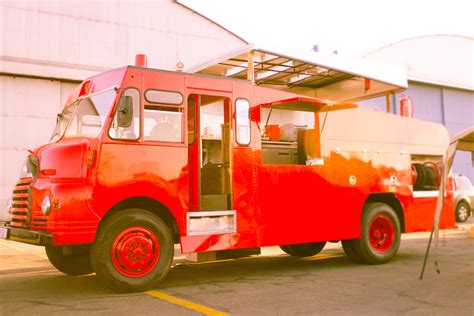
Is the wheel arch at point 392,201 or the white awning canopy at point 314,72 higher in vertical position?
the white awning canopy at point 314,72

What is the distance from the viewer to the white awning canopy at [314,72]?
29.2 ft

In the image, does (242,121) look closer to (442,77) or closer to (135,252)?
(135,252)

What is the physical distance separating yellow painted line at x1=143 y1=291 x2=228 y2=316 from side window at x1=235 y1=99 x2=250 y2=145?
8.14 feet

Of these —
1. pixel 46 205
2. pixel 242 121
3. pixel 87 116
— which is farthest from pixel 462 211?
pixel 46 205

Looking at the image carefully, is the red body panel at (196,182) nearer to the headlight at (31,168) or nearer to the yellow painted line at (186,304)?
the headlight at (31,168)

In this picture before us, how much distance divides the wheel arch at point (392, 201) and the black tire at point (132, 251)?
4343 mm

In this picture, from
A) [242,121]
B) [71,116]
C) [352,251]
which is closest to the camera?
[71,116]

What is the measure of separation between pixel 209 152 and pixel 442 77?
3099 centimetres

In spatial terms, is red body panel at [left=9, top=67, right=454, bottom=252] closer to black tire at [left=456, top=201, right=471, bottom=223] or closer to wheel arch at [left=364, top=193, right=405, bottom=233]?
wheel arch at [left=364, top=193, right=405, bottom=233]

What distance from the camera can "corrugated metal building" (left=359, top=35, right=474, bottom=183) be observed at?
3300 centimetres

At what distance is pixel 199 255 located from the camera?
24.0 feet

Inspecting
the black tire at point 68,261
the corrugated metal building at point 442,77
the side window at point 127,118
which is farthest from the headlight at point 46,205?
the corrugated metal building at point 442,77

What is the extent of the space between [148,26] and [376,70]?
12.4 meters

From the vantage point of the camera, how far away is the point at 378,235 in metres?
9.34
